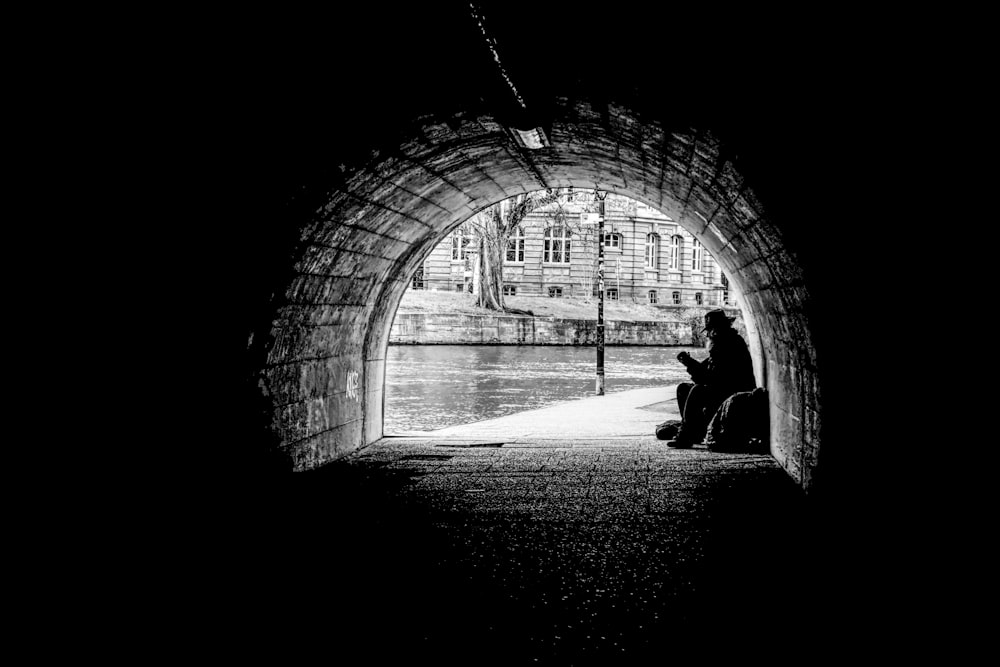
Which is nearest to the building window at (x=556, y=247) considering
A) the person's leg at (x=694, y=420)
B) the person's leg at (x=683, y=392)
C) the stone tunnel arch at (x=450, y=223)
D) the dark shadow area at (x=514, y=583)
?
the person's leg at (x=683, y=392)

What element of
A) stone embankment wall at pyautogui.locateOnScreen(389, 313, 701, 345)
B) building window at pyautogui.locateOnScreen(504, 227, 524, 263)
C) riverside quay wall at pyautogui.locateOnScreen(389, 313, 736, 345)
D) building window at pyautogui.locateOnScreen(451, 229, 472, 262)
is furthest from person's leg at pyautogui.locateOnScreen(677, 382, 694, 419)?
building window at pyautogui.locateOnScreen(504, 227, 524, 263)

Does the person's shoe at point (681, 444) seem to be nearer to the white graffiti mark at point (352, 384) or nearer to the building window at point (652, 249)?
the white graffiti mark at point (352, 384)

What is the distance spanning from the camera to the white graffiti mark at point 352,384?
29.8ft

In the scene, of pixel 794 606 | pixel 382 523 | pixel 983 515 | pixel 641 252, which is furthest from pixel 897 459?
pixel 641 252

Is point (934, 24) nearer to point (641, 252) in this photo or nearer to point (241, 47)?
point (241, 47)

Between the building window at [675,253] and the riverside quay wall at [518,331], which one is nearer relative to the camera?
the riverside quay wall at [518,331]

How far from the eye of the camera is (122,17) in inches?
143

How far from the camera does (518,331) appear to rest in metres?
38.6

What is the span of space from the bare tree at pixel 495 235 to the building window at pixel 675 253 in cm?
1822

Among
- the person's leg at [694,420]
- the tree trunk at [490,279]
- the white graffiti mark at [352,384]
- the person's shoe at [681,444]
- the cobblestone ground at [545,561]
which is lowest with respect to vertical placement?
the person's shoe at [681,444]

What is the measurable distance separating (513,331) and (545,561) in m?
33.9

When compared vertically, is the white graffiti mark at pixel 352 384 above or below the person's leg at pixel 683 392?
above

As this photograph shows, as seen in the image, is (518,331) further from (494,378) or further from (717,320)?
(717,320)

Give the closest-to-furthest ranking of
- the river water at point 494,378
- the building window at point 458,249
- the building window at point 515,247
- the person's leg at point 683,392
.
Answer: the person's leg at point 683,392, the river water at point 494,378, the building window at point 458,249, the building window at point 515,247
